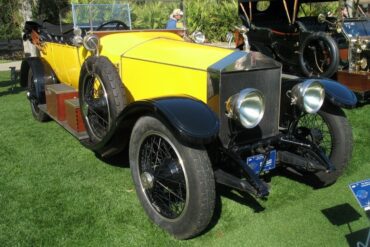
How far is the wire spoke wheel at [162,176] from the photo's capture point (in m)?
2.78

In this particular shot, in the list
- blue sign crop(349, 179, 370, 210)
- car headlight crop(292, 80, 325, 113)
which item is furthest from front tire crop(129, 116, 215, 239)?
car headlight crop(292, 80, 325, 113)

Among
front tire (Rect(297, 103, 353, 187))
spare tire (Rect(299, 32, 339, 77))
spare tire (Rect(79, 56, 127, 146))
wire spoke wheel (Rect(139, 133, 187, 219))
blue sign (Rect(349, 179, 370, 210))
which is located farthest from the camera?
spare tire (Rect(299, 32, 339, 77))

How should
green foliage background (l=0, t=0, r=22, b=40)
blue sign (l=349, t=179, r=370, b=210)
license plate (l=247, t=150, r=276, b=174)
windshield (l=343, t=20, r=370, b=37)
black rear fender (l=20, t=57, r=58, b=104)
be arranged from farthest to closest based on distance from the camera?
green foliage background (l=0, t=0, r=22, b=40) < windshield (l=343, t=20, r=370, b=37) < black rear fender (l=20, t=57, r=58, b=104) < license plate (l=247, t=150, r=276, b=174) < blue sign (l=349, t=179, r=370, b=210)

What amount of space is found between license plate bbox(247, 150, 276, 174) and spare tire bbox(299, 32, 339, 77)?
4.10 m

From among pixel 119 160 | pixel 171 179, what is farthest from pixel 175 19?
pixel 171 179

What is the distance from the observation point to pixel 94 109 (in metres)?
3.90

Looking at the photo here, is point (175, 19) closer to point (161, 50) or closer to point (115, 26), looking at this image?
point (115, 26)

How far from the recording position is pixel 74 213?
3.19m

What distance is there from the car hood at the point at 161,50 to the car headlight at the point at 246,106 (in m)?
0.42

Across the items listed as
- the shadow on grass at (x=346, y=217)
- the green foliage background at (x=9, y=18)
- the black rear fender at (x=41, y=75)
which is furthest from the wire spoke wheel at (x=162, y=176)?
the green foliage background at (x=9, y=18)

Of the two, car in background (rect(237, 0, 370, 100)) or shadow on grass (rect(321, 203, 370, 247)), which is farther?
car in background (rect(237, 0, 370, 100))

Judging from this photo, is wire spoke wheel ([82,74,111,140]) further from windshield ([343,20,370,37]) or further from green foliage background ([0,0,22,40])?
green foliage background ([0,0,22,40])

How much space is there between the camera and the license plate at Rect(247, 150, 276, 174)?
3.07 meters

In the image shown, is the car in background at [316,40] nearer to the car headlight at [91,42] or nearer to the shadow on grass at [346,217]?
the car headlight at [91,42]
